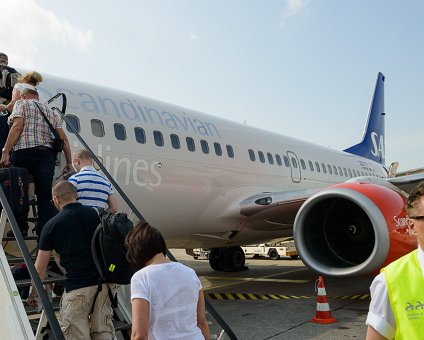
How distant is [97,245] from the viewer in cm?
268

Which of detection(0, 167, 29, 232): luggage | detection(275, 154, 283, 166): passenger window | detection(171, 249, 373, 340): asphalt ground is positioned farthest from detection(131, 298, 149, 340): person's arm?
detection(275, 154, 283, 166): passenger window

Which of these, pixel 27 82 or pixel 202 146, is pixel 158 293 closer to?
pixel 27 82

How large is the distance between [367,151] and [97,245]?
15828mm

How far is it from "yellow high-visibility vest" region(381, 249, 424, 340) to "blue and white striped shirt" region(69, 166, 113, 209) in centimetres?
229

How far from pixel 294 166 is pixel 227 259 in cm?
353

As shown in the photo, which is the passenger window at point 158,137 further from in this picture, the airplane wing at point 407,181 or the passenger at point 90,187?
the passenger at point 90,187

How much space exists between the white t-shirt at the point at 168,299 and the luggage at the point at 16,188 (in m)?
1.74

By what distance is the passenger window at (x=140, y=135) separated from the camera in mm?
6535

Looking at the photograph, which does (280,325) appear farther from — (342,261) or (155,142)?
(155,142)

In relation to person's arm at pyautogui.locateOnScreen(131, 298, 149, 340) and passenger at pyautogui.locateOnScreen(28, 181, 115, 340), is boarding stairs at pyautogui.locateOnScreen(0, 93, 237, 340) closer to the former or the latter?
passenger at pyautogui.locateOnScreen(28, 181, 115, 340)

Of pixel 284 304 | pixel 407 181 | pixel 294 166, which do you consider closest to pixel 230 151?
pixel 294 166

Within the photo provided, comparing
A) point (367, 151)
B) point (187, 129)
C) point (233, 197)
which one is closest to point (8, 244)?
Result: point (187, 129)

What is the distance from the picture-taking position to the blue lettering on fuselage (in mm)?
5996

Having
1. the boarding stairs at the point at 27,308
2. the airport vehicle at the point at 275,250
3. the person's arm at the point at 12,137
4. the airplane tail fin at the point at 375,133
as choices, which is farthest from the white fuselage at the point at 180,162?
the airplane tail fin at the point at 375,133
